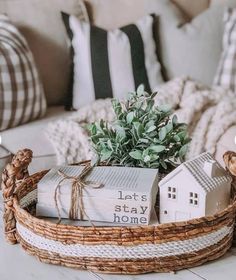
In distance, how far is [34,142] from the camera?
199 centimetres

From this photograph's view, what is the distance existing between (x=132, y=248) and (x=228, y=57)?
1.43 meters

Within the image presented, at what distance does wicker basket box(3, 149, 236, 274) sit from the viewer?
3.59 feet

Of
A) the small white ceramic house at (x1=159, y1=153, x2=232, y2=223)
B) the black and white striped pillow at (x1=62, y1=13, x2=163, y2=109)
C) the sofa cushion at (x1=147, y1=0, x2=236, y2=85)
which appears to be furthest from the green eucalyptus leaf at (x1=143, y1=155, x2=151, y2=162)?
the sofa cushion at (x1=147, y1=0, x2=236, y2=85)

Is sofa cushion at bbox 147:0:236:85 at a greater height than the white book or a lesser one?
greater

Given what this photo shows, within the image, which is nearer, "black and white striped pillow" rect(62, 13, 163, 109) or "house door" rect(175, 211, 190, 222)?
"house door" rect(175, 211, 190, 222)

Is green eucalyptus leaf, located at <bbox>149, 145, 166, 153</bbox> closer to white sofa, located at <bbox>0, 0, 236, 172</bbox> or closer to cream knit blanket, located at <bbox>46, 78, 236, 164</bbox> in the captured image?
cream knit blanket, located at <bbox>46, 78, 236, 164</bbox>

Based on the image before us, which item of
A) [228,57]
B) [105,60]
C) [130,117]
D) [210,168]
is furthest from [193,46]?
[210,168]

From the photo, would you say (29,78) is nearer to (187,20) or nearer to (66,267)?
(187,20)

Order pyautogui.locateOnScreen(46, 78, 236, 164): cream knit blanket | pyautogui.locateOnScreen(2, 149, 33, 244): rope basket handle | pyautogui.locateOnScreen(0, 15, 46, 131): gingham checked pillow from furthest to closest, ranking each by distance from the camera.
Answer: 1. pyautogui.locateOnScreen(0, 15, 46, 131): gingham checked pillow
2. pyautogui.locateOnScreen(46, 78, 236, 164): cream knit blanket
3. pyautogui.locateOnScreen(2, 149, 33, 244): rope basket handle

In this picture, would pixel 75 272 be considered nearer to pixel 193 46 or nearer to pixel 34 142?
pixel 34 142

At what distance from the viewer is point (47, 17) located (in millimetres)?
2336

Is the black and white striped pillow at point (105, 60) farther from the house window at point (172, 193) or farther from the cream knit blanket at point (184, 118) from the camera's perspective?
the house window at point (172, 193)

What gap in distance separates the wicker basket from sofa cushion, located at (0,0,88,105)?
1.27 m

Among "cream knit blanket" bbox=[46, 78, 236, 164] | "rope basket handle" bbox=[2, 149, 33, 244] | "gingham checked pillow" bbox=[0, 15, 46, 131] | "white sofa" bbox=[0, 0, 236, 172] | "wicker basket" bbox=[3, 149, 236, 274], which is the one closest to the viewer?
"wicker basket" bbox=[3, 149, 236, 274]
